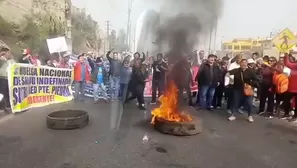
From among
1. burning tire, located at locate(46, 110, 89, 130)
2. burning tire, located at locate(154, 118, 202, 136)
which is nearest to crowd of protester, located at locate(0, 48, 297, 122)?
burning tire, located at locate(154, 118, 202, 136)

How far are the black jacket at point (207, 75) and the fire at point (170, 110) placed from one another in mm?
1798

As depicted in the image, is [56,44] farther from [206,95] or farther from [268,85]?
[268,85]

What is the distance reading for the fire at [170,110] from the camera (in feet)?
18.9

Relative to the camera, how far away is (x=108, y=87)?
9.28 meters

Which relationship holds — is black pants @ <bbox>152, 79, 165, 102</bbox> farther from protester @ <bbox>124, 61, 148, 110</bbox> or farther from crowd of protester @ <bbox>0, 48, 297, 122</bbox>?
protester @ <bbox>124, 61, 148, 110</bbox>

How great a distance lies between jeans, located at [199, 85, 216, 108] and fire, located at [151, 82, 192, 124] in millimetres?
1943

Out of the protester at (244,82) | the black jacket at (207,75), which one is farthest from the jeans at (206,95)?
the protester at (244,82)

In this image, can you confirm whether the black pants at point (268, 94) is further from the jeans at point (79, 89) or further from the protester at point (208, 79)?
the jeans at point (79, 89)

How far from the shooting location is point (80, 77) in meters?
8.58

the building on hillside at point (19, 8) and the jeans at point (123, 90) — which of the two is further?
the building on hillside at point (19, 8)

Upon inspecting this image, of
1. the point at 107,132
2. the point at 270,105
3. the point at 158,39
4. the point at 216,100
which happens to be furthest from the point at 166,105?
the point at 270,105

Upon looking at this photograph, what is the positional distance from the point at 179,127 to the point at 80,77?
179 inches

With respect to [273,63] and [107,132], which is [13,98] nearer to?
[107,132]

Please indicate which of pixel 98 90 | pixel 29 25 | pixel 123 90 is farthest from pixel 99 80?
pixel 29 25
